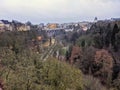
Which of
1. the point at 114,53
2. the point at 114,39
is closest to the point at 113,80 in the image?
the point at 114,53

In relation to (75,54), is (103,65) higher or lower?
higher

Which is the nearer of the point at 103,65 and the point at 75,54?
the point at 103,65

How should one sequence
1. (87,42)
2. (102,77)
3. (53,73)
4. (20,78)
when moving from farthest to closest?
(87,42) < (102,77) < (53,73) < (20,78)

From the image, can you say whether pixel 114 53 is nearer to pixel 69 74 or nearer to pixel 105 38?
pixel 105 38

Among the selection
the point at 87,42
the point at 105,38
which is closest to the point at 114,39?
the point at 105,38

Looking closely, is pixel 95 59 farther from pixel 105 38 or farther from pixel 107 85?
pixel 105 38

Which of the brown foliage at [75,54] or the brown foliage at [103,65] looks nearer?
the brown foliage at [103,65]

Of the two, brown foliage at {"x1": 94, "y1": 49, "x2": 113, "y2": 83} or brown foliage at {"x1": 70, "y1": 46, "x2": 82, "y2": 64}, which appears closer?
brown foliage at {"x1": 94, "y1": 49, "x2": 113, "y2": 83}

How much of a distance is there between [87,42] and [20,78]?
4653cm

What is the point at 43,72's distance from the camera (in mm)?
29969

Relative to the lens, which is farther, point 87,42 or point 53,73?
point 87,42

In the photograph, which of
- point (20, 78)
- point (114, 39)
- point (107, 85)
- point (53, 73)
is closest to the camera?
point (20, 78)

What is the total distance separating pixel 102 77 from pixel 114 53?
7742 millimetres

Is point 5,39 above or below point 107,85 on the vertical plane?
above
